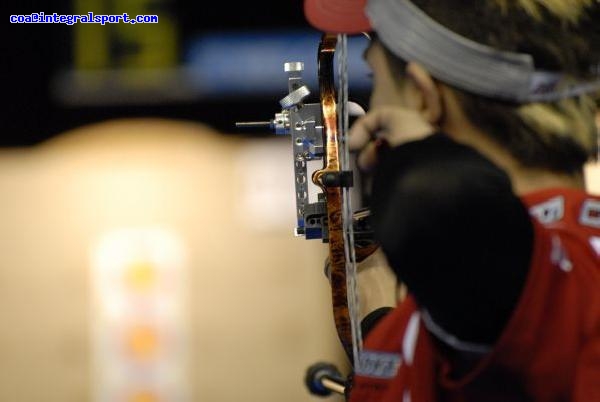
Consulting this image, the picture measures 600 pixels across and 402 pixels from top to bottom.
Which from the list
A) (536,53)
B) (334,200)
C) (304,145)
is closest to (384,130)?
(536,53)

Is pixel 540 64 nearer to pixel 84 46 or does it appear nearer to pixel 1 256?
pixel 84 46

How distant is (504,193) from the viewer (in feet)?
2.49

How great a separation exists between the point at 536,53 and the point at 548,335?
22 cm

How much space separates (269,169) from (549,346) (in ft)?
8.45

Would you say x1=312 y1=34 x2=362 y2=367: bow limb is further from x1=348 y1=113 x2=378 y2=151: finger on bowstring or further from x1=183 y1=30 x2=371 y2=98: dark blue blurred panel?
x1=183 y1=30 x2=371 y2=98: dark blue blurred panel

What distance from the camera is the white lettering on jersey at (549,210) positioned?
0.82 metres

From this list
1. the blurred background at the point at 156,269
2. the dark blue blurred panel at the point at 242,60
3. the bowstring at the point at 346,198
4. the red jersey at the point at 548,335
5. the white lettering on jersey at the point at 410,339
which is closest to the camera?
the red jersey at the point at 548,335

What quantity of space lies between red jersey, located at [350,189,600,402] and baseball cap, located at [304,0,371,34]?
227mm

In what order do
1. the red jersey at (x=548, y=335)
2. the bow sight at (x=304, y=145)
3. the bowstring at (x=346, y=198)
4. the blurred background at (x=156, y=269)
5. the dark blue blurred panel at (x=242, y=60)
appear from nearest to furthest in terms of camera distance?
the red jersey at (x=548, y=335)
the bowstring at (x=346, y=198)
the bow sight at (x=304, y=145)
the dark blue blurred panel at (x=242, y=60)
the blurred background at (x=156, y=269)

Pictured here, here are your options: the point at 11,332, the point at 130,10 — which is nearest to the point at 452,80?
the point at 130,10

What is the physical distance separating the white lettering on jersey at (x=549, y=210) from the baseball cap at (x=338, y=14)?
23 cm

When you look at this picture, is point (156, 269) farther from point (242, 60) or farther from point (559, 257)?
point (559, 257)

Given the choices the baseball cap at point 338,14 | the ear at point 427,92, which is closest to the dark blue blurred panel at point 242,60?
the baseball cap at point 338,14

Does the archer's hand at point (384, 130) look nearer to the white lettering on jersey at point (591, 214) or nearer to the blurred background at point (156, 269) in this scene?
the white lettering on jersey at point (591, 214)
